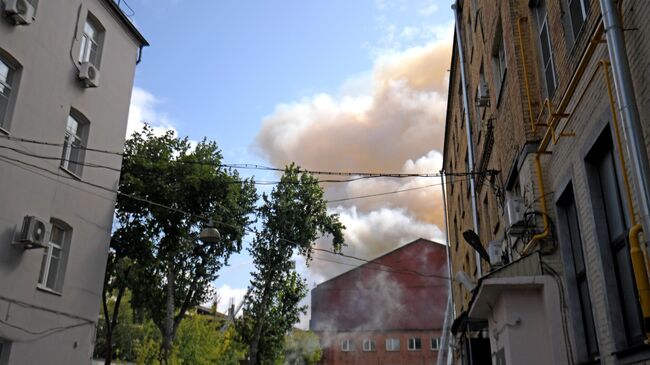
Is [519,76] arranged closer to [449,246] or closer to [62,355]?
[62,355]

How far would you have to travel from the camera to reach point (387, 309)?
208ft

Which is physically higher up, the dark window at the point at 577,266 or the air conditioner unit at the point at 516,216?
the air conditioner unit at the point at 516,216

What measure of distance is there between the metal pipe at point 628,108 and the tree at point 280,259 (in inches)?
1124

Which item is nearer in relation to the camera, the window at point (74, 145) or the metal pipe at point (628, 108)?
the metal pipe at point (628, 108)

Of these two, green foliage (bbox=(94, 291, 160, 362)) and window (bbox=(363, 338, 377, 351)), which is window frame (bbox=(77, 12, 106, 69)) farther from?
window (bbox=(363, 338, 377, 351))

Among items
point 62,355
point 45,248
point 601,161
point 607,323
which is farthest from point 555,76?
point 62,355

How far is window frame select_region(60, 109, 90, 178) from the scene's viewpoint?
1428cm

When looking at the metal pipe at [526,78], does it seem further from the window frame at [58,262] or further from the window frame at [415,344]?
the window frame at [415,344]

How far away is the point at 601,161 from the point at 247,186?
24194 mm

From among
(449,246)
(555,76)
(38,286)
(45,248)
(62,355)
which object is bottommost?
(62,355)

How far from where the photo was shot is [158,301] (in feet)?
87.7

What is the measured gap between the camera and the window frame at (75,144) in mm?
14278

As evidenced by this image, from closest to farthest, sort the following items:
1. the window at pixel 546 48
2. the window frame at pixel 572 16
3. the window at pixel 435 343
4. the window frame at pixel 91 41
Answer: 1. the window frame at pixel 572 16
2. the window at pixel 546 48
3. the window frame at pixel 91 41
4. the window at pixel 435 343

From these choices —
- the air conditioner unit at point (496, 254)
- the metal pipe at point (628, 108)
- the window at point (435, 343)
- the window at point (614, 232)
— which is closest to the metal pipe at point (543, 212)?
the window at point (614, 232)
